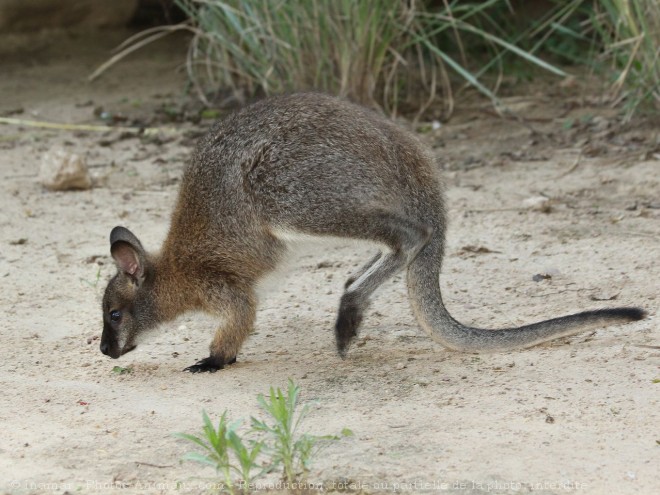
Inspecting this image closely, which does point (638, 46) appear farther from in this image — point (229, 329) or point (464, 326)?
point (229, 329)

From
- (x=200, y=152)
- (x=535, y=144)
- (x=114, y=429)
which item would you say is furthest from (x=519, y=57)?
(x=114, y=429)

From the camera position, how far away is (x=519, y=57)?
9.95 m

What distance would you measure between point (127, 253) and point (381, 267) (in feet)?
3.87

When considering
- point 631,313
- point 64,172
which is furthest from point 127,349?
point 64,172

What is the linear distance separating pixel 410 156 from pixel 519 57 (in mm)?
5474

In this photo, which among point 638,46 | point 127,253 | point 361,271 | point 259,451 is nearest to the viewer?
point 259,451

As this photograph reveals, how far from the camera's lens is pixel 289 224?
15.1 ft

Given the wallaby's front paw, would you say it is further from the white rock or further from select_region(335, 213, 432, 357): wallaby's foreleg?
the white rock

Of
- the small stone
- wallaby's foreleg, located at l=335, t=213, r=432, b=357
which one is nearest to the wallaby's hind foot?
wallaby's foreleg, located at l=335, t=213, r=432, b=357

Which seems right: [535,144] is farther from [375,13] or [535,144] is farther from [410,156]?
[410,156]

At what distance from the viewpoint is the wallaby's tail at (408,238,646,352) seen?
14.7 feet

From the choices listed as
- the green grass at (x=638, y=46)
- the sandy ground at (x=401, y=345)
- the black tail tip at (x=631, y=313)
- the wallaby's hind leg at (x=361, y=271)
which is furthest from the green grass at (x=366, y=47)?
the black tail tip at (x=631, y=313)

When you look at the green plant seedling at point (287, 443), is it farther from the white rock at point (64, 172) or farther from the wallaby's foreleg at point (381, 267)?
the white rock at point (64, 172)

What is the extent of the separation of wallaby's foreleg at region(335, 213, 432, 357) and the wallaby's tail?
0.12m
